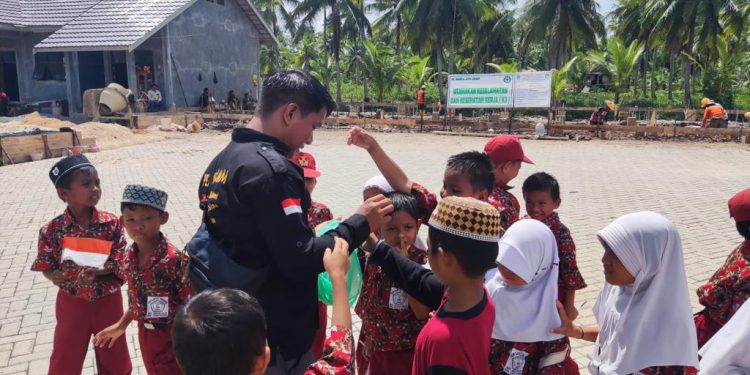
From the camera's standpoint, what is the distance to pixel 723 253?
19.9 feet

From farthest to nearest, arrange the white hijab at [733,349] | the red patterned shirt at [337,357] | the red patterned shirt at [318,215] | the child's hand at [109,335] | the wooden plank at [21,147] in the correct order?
the wooden plank at [21,147], the red patterned shirt at [318,215], the child's hand at [109,335], the white hijab at [733,349], the red patterned shirt at [337,357]

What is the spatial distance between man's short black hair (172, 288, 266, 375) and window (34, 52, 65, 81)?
89.9ft

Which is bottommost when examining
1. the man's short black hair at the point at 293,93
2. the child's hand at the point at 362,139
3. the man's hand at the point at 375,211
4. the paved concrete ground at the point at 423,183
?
the paved concrete ground at the point at 423,183

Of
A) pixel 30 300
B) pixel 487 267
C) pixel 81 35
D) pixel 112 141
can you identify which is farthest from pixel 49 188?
pixel 81 35

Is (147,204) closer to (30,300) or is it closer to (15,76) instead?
(30,300)

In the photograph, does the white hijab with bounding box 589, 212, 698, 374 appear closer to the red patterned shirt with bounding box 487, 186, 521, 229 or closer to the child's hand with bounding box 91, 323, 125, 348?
the red patterned shirt with bounding box 487, 186, 521, 229

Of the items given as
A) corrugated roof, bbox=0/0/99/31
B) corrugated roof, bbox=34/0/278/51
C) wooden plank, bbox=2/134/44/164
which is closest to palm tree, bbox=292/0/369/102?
corrugated roof, bbox=34/0/278/51

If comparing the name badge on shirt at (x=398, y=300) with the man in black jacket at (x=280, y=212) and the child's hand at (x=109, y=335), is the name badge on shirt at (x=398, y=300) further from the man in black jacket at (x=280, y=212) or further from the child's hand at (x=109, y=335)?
the child's hand at (x=109, y=335)

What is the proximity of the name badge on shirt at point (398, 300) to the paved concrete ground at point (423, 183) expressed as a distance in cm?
205

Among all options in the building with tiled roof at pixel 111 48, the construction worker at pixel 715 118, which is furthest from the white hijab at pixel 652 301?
the building with tiled roof at pixel 111 48

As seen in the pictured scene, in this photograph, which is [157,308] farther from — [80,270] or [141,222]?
[80,270]

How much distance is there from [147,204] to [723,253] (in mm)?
6167

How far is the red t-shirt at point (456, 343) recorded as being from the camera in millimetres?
1721

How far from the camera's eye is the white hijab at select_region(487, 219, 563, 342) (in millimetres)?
2242
